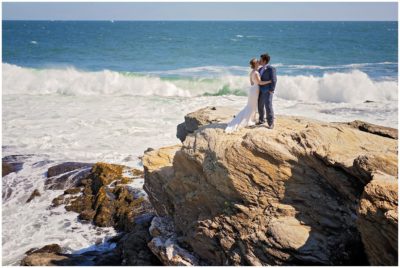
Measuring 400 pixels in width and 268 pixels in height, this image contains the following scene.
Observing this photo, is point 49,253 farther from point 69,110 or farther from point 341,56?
point 341,56

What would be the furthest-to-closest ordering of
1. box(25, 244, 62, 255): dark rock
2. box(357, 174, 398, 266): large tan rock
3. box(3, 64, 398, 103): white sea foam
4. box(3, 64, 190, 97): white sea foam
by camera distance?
box(3, 64, 190, 97): white sea foam, box(3, 64, 398, 103): white sea foam, box(25, 244, 62, 255): dark rock, box(357, 174, 398, 266): large tan rock

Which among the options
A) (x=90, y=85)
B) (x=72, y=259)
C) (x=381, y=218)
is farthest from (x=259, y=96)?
(x=90, y=85)

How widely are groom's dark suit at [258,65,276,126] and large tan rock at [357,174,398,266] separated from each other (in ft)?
8.36

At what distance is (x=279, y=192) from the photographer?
696cm

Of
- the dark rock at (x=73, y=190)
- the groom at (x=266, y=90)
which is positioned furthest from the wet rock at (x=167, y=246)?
the dark rock at (x=73, y=190)

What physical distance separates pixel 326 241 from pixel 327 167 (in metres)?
1.08

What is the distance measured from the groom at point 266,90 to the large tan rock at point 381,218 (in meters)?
2.54

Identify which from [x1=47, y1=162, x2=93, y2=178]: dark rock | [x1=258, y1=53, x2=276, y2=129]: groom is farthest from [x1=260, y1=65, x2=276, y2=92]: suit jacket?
[x1=47, y1=162, x2=93, y2=178]: dark rock

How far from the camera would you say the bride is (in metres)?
7.92

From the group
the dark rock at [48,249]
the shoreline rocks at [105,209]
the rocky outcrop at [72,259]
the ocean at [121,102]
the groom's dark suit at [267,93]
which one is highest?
the groom's dark suit at [267,93]

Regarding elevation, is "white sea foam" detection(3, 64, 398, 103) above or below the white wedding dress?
below

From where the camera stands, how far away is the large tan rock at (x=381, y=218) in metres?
5.25

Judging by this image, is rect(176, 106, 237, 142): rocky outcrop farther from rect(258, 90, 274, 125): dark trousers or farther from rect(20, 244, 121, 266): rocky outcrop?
rect(20, 244, 121, 266): rocky outcrop

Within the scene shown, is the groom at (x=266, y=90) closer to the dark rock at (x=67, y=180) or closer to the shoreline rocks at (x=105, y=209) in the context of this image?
the shoreline rocks at (x=105, y=209)
